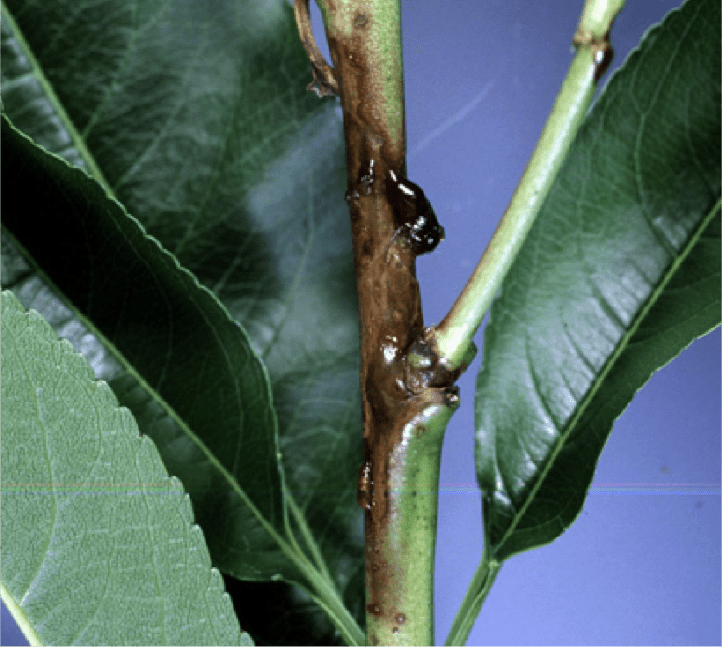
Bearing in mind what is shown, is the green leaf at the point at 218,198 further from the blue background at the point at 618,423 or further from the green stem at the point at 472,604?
the blue background at the point at 618,423

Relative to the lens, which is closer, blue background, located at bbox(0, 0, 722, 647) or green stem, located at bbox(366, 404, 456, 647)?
green stem, located at bbox(366, 404, 456, 647)

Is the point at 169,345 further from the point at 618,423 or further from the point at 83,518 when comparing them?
the point at 618,423

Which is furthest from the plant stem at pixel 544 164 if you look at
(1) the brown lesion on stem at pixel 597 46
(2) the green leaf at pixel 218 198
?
(2) the green leaf at pixel 218 198

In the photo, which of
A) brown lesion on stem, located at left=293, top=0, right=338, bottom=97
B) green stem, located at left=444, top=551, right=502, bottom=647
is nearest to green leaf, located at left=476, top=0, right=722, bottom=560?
green stem, located at left=444, top=551, right=502, bottom=647

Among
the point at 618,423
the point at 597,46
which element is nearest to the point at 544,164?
the point at 597,46

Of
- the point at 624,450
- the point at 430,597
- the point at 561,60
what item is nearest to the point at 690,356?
the point at 624,450

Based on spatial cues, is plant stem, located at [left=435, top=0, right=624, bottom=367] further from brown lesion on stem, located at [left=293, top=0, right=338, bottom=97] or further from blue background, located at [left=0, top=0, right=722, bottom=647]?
blue background, located at [left=0, top=0, right=722, bottom=647]

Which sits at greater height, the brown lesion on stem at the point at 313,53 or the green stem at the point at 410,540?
the brown lesion on stem at the point at 313,53
